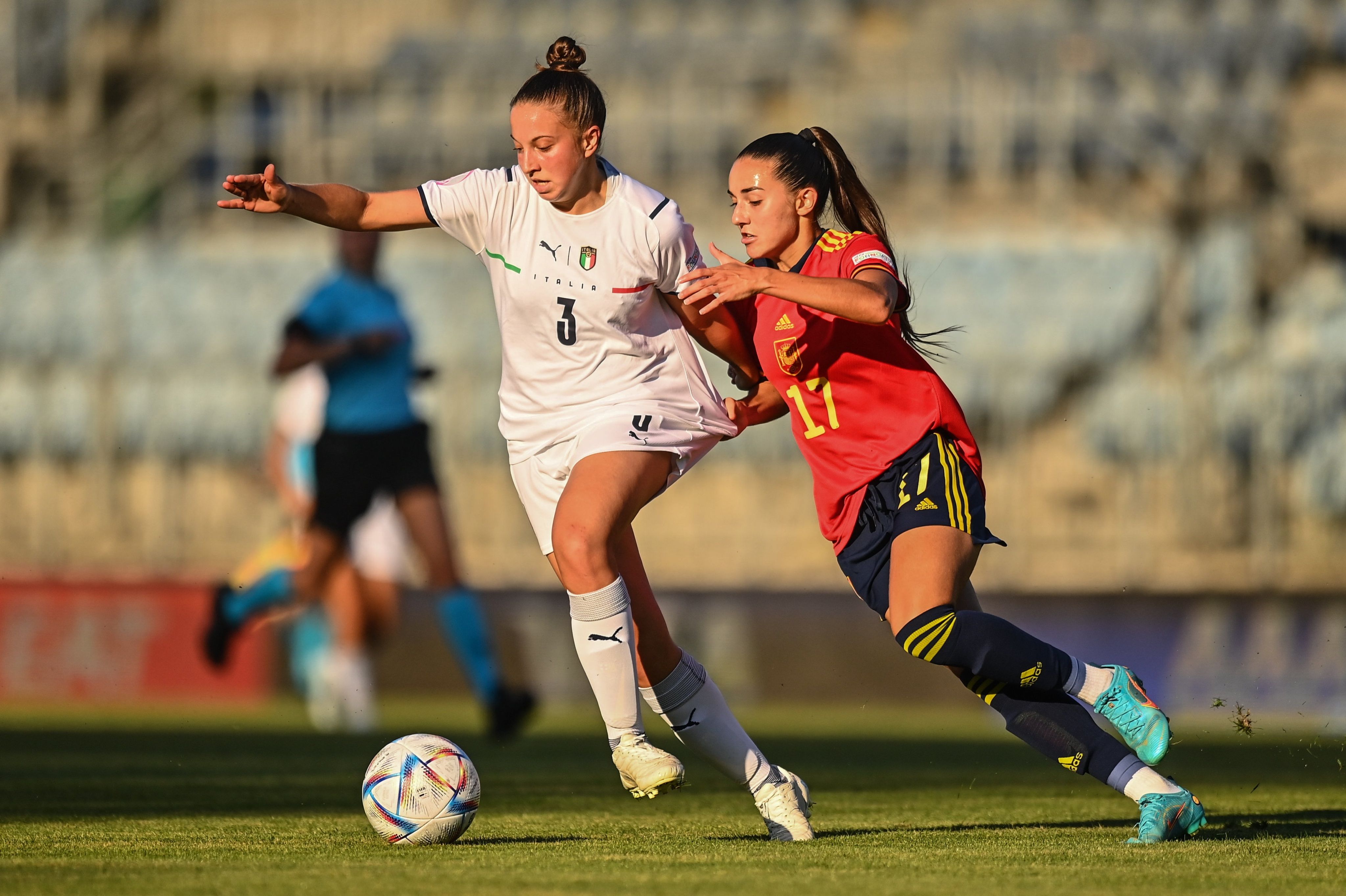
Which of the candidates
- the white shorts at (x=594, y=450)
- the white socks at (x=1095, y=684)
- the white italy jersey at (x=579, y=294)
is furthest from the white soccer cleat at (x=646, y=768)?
the white socks at (x=1095, y=684)

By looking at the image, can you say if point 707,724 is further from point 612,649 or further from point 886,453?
point 886,453

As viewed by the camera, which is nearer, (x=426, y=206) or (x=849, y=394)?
(x=849, y=394)

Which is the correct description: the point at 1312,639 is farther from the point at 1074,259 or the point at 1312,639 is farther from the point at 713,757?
the point at 713,757

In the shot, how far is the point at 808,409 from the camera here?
5.00 m

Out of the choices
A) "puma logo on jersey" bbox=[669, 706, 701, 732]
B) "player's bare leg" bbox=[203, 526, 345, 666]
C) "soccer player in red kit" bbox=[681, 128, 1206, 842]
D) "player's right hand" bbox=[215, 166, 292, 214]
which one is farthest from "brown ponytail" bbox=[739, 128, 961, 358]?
"player's bare leg" bbox=[203, 526, 345, 666]

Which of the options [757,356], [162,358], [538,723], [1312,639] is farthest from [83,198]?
[757,356]

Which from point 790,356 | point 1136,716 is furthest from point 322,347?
point 1136,716

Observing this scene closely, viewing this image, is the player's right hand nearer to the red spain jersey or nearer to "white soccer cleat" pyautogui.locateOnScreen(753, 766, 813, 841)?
the red spain jersey

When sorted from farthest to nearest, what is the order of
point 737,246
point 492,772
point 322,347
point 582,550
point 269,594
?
point 737,246
point 269,594
point 322,347
point 492,772
point 582,550

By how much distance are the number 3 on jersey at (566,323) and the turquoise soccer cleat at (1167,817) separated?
1899 mm

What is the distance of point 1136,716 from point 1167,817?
256mm

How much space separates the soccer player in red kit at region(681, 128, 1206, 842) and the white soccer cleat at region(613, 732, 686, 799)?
2.11ft

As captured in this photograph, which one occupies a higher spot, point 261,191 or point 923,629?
point 261,191

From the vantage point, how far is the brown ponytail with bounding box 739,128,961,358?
4.96 metres
